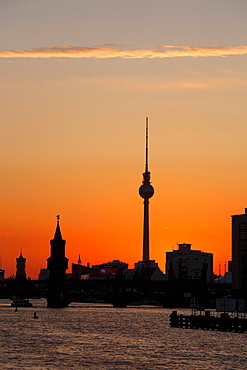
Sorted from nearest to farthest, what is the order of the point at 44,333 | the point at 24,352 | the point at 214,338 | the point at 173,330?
the point at 24,352 < the point at 214,338 < the point at 44,333 < the point at 173,330

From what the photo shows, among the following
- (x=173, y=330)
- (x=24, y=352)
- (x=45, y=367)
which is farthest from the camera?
(x=173, y=330)

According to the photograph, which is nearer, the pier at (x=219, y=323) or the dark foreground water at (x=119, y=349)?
the dark foreground water at (x=119, y=349)

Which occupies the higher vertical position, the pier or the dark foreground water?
the pier

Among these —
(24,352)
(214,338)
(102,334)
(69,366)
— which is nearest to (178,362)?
(69,366)

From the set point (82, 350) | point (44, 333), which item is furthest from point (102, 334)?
point (82, 350)

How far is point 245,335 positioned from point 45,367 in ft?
228

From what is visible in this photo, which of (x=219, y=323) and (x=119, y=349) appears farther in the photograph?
(x=219, y=323)

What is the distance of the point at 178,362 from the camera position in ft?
409

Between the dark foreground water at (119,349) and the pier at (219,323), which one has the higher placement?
the pier at (219,323)

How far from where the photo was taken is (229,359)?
129m

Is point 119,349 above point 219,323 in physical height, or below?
below

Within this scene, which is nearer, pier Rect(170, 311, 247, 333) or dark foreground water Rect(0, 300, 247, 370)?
dark foreground water Rect(0, 300, 247, 370)

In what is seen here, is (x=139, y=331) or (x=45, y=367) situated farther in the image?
(x=139, y=331)

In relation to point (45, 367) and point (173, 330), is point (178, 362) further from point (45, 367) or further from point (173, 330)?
point (173, 330)
